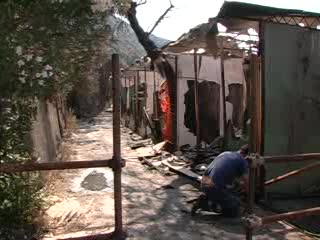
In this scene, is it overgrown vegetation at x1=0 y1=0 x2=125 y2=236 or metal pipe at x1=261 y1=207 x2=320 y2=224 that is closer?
overgrown vegetation at x1=0 y1=0 x2=125 y2=236

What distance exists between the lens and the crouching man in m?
7.70

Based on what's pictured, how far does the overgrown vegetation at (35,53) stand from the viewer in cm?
445

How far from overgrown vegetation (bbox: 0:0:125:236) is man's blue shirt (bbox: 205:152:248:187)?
303cm

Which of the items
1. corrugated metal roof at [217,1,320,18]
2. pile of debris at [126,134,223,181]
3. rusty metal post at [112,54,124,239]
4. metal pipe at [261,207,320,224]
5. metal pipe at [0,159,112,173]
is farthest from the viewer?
pile of debris at [126,134,223,181]

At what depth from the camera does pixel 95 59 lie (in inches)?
217

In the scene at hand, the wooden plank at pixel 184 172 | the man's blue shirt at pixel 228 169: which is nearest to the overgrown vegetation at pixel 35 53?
the man's blue shirt at pixel 228 169

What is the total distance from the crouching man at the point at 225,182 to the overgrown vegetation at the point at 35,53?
305cm

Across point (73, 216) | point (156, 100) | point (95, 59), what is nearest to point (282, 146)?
point (73, 216)

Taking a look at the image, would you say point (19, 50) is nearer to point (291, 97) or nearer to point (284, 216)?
point (284, 216)

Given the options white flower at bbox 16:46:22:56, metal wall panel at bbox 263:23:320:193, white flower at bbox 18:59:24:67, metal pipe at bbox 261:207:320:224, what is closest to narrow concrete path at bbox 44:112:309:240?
metal pipe at bbox 261:207:320:224

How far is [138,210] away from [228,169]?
5.50 feet

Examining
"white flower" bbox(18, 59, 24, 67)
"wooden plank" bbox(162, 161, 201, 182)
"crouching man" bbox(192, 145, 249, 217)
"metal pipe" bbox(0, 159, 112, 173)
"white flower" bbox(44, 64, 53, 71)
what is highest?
"white flower" bbox(18, 59, 24, 67)

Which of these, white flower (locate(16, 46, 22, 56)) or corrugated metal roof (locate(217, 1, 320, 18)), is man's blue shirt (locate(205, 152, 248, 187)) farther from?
white flower (locate(16, 46, 22, 56))

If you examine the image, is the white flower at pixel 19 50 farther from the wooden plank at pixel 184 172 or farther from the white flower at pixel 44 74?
the wooden plank at pixel 184 172
